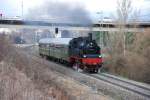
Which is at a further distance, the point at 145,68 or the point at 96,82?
the point at 145,68

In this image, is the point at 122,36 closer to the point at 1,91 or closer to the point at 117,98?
the point at 117,98

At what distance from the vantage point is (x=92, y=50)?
37.9 metres

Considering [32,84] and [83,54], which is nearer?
[32,84]

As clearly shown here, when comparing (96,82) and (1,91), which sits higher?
(1,91)

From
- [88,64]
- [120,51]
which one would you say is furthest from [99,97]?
[120,51]

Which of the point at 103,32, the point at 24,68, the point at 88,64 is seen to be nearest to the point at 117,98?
the point at 24,68

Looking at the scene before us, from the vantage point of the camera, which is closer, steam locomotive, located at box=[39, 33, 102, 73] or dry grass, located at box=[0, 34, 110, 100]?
dry grass, located at box=[0, 34, 110, 100]

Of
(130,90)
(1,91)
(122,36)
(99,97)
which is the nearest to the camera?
(1,91)

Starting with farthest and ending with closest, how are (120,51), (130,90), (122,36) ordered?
(122,36), (120,51), (130,90)

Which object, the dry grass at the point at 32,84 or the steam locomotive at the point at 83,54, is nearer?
the dry grass at the point at 32,84

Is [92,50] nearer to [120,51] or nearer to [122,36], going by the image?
[120,51]

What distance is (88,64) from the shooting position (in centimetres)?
3719

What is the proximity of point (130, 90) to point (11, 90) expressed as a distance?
13.5 meters

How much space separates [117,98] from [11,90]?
10171 mm
